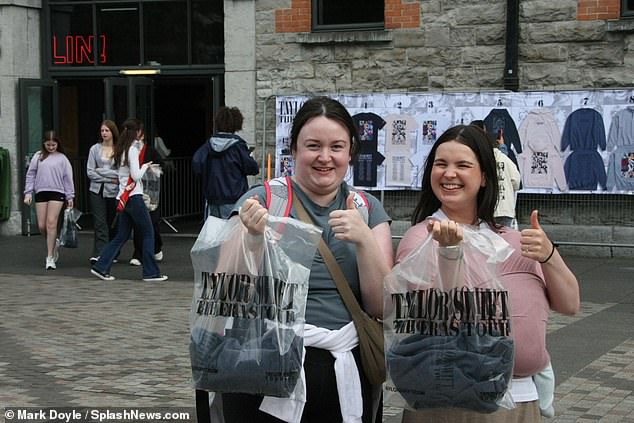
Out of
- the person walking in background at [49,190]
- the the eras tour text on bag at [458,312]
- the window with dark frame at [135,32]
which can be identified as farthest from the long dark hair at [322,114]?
the window with dark frame at [135,32]

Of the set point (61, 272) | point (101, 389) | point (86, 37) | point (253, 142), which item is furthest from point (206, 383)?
point (86, 37)

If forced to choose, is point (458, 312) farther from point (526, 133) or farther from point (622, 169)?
point (526, 133)

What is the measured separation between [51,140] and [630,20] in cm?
731

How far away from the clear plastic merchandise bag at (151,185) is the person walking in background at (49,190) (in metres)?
1.27

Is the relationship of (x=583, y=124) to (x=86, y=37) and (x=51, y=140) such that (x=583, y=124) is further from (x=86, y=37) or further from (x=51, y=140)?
(x=86, y=37)

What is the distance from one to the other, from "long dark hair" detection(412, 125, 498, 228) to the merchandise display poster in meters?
9.10

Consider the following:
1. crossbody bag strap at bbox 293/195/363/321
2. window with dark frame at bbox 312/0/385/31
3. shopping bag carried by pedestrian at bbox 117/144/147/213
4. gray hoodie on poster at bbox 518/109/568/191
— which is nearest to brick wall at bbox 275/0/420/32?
window with dark frame at bbox 312/0/385/31

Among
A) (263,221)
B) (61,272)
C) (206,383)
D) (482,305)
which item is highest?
(263,221)

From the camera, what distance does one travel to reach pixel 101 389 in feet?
22.7

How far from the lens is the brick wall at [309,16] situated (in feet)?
46.0

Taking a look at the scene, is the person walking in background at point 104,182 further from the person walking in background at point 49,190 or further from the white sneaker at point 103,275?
the white sneaker at point 103,275

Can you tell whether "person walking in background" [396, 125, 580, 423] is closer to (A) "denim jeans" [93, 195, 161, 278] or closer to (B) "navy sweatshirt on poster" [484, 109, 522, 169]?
(A) "denim jeans" [93, 195, 161, 278]

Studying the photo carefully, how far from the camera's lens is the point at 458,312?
10.3 ft

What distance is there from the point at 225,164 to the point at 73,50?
22.1 feet
